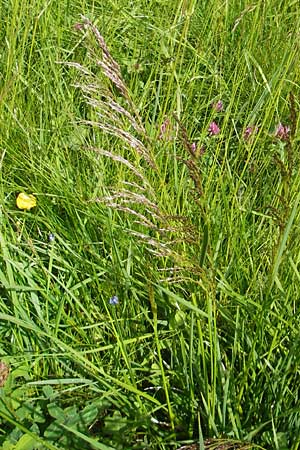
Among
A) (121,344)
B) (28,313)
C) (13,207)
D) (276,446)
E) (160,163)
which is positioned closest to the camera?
(276,446)

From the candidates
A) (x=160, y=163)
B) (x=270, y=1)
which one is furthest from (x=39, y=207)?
(x=270, y=1)

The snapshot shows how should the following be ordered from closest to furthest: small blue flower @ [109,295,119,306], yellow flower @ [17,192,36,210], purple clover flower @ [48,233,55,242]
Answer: small blue flower @ [109,295,119,306] < purple clover flower @ [48,233,55,242] < yellow flower @ [17,192,36,210]

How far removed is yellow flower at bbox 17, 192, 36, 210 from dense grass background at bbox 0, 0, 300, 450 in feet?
0.06

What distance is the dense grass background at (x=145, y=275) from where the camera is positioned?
47.3 inches

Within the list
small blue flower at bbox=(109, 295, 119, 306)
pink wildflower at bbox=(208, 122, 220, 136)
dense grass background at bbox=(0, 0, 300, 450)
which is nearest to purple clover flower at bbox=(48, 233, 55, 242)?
dense grass background at bbox=(0, 0, 300, 450)

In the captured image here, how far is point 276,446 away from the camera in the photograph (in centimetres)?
116

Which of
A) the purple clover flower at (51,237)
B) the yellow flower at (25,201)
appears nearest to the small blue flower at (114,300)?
the purple clover flower at (51,237)

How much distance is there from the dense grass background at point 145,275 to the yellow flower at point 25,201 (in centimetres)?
2

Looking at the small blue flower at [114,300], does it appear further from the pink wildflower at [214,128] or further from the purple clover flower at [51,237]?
the pink wildflower at [214,128]

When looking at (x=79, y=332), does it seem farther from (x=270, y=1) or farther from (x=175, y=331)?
(x=270, y=1)

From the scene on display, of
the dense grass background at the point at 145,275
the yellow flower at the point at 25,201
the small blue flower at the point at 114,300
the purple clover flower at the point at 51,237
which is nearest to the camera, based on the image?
the dense grass background at the point at 145,275

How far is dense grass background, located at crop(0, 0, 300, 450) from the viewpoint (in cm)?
120

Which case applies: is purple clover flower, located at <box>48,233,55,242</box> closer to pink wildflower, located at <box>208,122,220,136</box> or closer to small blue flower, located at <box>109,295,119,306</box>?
small blue flower, located at <box>109,295,119,306</box>

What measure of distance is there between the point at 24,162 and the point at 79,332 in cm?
57
